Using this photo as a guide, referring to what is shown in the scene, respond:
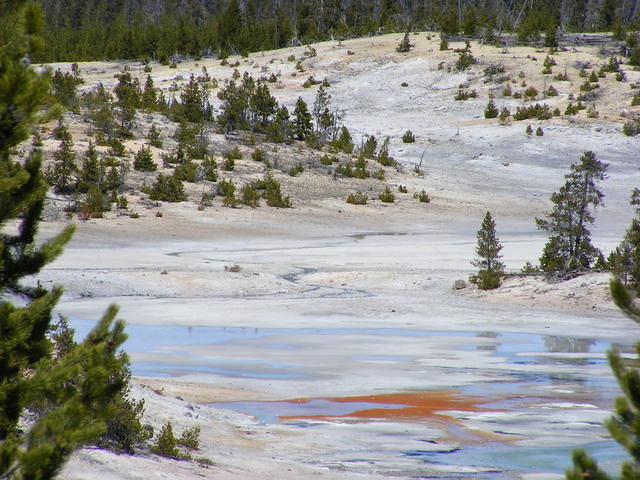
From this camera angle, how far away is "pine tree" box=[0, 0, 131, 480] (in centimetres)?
402

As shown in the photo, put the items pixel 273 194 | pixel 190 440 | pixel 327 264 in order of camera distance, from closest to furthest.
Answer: pixel 190 440 → pixel 327 264 → pixel 273 194

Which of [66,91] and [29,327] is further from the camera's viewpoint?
[66,91]

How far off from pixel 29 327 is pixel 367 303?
12.9 metres

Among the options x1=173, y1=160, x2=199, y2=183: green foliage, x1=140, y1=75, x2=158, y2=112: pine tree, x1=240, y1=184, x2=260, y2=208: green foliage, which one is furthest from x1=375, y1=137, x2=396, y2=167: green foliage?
x1=140, y1=75, x2=158, y2=112: pine tree

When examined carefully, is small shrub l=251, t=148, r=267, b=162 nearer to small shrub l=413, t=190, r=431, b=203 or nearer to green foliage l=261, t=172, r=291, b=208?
green foliage l=261, t=172, r=291, b=208

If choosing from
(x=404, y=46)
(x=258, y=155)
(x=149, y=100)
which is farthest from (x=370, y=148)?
(x=404, y=46)

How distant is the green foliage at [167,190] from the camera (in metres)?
29.5

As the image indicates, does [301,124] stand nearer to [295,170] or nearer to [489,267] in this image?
[295,170]

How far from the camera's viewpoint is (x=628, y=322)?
1553 centimetres

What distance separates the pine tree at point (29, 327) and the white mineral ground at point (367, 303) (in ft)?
4.80

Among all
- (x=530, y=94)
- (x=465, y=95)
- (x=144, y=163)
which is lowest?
(x=144, y=163)

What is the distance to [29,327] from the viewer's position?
4.55 m

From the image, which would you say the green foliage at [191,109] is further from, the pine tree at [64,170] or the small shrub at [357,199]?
the small shrub at [357,199]

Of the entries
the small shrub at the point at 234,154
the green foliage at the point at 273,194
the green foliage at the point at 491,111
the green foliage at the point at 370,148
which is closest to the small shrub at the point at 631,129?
the green foliage at the point at 491,111
